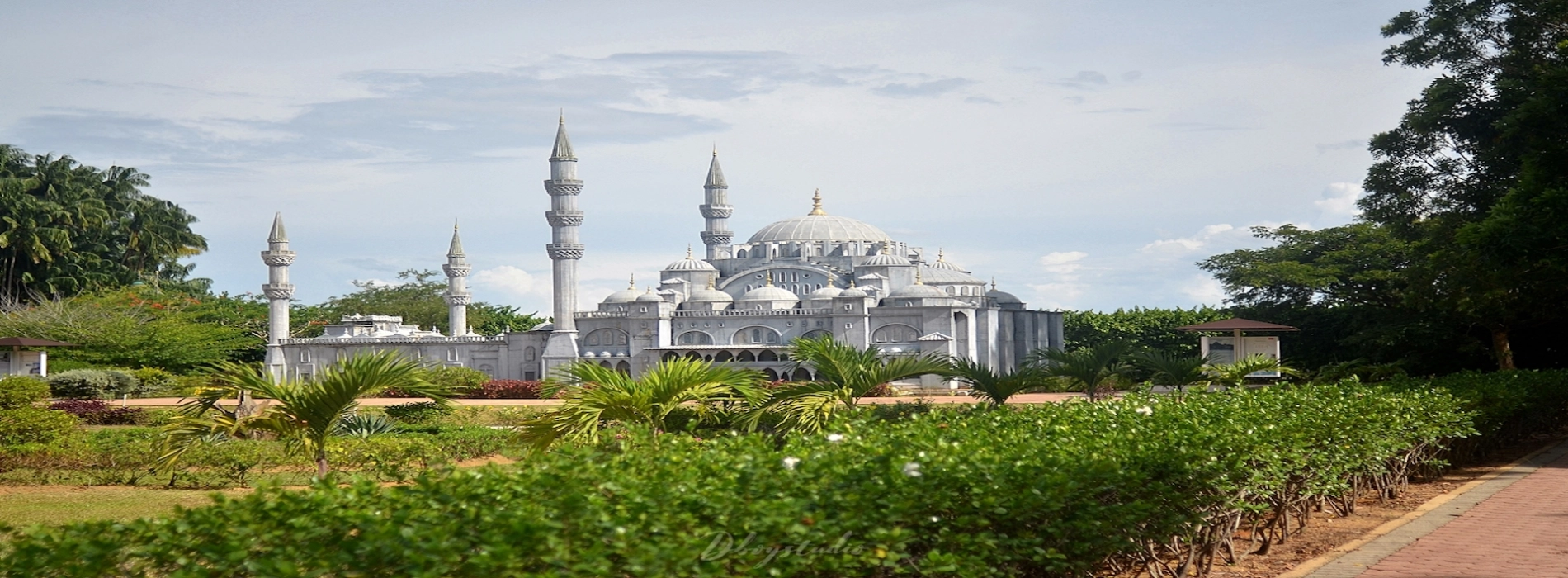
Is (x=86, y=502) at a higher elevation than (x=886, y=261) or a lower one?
lower

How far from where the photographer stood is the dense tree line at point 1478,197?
1741 cm

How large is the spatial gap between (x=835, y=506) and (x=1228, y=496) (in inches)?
142

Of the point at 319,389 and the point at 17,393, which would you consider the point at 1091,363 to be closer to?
the point at 319,389

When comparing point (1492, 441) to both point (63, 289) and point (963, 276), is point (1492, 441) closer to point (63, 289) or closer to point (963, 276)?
point (963, 276)

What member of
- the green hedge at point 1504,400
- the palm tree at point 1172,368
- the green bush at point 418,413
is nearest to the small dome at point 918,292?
the green bush at point 418,413

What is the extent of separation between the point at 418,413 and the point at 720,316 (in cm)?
3103

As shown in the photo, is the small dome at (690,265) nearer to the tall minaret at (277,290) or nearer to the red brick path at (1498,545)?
the tall minaret at (277,290)

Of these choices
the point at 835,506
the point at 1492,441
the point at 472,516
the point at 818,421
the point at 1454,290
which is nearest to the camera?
the point at 472,516

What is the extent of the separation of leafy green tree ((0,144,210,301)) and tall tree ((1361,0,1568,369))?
43.9m

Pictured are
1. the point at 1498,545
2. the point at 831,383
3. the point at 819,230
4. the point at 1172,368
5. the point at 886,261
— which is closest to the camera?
the point at 1498,545

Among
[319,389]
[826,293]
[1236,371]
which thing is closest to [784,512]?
[319,389]

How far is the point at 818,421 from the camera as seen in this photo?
1184 centimetres

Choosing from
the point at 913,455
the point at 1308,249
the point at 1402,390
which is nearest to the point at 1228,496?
the point at 913,455

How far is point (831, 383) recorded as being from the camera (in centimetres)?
1256
